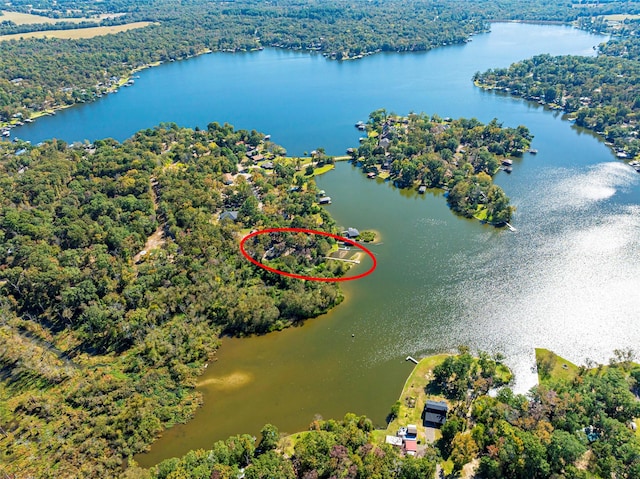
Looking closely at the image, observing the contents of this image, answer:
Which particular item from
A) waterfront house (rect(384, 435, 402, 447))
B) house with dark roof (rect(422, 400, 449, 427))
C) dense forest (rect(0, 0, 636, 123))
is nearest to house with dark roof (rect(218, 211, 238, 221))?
waterfront house (rect(384, 435, 402, 447))

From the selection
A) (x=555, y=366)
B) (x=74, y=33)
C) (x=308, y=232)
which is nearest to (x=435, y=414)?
(x=555, y=366)

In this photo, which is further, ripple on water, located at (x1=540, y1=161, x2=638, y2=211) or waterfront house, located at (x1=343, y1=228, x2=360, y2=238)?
ripple on water, located at (x1=540, y1=161, x2=638, y2=211)

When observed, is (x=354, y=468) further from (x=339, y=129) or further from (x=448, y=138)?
(x=339, y=129)

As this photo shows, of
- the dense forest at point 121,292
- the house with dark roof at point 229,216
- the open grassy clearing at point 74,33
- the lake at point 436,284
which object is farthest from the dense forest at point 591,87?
the open grassy clearing at point 74,33

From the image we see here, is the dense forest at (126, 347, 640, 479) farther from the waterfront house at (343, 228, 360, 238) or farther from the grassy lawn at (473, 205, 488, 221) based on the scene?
the grassy lawn at (473, 205, 488, 221)

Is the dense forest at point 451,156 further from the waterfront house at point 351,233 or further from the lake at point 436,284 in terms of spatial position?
the waterfront house at point 351,233

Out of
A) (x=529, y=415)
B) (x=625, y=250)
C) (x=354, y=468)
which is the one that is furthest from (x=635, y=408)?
(x=625, y=250)
